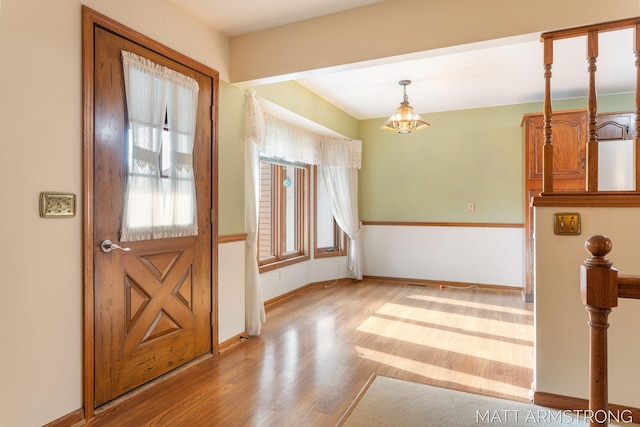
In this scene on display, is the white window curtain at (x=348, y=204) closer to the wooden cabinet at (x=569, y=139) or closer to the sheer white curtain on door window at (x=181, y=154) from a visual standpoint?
the wooden cabinet at (x=569, y=139)

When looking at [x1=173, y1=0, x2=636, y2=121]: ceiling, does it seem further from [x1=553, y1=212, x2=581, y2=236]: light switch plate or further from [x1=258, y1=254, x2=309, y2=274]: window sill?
[x1=258, y1=254, x2=309, y2=274]: window sill

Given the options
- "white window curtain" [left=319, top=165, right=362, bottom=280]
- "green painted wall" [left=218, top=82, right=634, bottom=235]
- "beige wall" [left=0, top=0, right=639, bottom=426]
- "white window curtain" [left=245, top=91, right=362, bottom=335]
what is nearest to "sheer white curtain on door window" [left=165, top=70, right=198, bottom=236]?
"beige wall" [left=0, top=0, right=639, bottom=426]

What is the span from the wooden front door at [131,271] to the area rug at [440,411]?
51.7 inches

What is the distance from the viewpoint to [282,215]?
193 inches

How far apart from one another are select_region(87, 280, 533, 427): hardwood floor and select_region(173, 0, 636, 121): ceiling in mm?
2224

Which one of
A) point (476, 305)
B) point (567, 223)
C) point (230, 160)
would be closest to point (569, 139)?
point (476, 305)

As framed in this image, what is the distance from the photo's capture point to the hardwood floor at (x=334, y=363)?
210cm

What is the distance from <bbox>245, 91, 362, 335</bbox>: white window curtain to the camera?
10.9 ft

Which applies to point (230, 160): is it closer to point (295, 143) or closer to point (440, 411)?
point (295, 143)

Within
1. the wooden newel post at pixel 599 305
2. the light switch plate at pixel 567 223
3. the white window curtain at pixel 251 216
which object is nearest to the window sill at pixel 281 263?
the white window curtain at pixel 251 216

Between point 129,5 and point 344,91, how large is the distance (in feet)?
8.72

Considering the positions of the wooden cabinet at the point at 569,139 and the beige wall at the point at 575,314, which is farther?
the wooden cabinet at the point at 569,139
